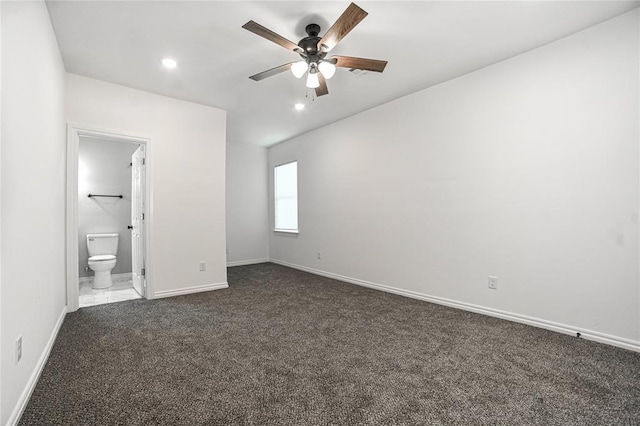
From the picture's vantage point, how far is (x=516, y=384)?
5.78ft

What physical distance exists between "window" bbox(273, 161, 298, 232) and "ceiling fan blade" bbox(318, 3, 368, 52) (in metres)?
3.48

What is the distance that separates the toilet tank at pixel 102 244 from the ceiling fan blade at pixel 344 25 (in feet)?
14.5

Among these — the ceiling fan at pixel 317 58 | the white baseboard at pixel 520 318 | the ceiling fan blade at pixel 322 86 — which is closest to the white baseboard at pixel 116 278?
the white baseboard at pixel 520 318

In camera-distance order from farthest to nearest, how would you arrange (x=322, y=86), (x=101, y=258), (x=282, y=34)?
(x=101, y=258) → (x=322, y=86) → (x=282, y=34)

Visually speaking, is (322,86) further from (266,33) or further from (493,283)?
(493,283)

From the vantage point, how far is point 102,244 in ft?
15.1

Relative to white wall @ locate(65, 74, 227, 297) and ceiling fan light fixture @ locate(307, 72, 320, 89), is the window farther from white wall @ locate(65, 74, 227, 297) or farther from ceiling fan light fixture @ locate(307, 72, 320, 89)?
ceiling fan light fixture @ locate(307, 72, 320, 89)

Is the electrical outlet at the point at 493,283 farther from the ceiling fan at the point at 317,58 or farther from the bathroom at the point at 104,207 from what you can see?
the bathroom at the point at 104,207

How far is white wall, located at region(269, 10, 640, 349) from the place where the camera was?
89.2 inches

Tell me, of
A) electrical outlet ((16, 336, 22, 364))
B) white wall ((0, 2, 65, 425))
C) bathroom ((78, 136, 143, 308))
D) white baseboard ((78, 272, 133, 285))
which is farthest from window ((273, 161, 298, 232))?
electrical outlet ((16, 336, 22, 364))

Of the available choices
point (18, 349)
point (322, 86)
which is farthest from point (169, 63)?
point (18, 349)

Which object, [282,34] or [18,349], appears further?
[282,34]

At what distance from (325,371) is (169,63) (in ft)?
10.0

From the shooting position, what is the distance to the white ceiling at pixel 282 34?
84.0 inches
